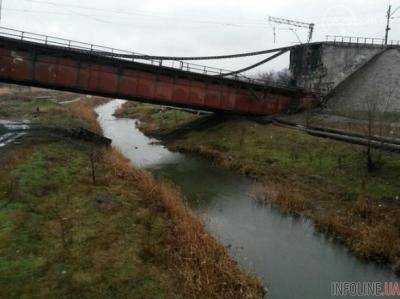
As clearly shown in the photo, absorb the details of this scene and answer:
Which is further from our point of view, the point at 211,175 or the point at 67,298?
the point at 211,175

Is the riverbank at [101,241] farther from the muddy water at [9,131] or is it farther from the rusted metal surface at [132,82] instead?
the rusted metal surface at [132,82]

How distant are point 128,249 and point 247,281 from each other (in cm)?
442

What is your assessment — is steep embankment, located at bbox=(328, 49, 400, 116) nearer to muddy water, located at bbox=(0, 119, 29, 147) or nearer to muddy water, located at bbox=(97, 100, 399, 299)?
muddy water, located at bbox=(97, 100, 399, 299)

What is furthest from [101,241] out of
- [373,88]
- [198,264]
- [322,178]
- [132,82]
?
[373,88]

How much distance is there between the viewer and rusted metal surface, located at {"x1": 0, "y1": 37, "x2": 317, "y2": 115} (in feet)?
111

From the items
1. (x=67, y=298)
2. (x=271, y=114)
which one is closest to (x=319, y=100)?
(x=271, y=114)

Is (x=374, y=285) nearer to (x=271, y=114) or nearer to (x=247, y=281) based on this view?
(x=247, y=281)

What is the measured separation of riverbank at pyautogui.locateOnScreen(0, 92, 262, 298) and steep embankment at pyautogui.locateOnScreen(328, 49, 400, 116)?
100 feet

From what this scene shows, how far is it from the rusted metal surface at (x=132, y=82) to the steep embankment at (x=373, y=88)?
161 inches

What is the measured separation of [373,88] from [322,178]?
24771mm

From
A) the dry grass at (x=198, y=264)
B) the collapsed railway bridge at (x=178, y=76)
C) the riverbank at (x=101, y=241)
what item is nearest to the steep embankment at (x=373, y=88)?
the collapsed railway bridge at (x=178, y=76)

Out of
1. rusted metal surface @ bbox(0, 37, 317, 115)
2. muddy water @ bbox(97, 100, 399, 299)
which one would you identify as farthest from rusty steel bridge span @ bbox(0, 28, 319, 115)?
muddy water @ bbox(97, 100, 399, 299)

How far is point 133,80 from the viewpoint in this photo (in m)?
38.4

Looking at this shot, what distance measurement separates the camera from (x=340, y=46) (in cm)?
5262
